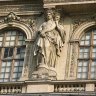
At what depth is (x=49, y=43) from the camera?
28.3m

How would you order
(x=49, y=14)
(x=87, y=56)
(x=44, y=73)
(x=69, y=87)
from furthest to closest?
1. (x=49, y=14)
2. (x=87, y=56)
3. (x=44, y=73)
4. (x=69, y=87)

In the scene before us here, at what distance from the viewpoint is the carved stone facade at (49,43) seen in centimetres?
2702

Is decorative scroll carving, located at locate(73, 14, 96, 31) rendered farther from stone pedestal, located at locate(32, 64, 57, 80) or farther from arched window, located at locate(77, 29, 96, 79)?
stone pedestal, located at locate(32, 64, 57, 80)

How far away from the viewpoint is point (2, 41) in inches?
1191

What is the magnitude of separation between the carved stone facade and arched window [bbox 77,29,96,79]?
0.22 metres

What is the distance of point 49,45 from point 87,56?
84.9 inches

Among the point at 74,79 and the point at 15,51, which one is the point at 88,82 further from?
the point at 15,51

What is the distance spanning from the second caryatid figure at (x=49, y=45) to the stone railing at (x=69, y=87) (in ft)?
1.92

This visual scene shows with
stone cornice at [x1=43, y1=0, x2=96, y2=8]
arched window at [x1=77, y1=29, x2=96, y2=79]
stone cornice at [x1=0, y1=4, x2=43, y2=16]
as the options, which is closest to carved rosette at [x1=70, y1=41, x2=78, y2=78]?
arched window at [x1=77, y1=29, x2=96, y2=79]

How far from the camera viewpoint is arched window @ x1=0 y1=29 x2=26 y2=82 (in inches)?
1145

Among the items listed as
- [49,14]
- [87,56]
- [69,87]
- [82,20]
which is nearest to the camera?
[69,87]

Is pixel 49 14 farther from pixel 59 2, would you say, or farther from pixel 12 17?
pixel 12 17

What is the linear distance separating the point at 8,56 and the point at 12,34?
1.35 m

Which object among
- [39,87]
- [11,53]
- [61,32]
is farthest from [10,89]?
[61,32]
